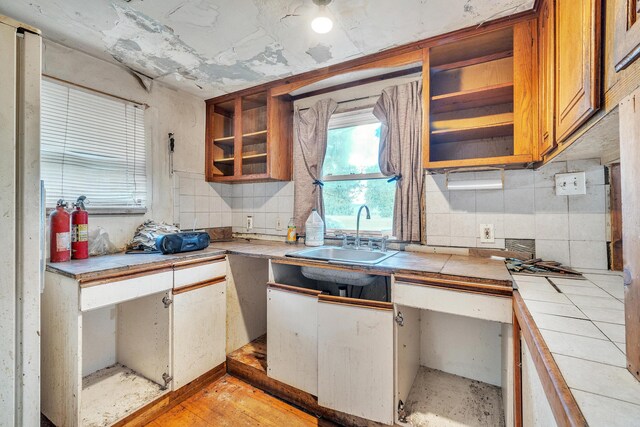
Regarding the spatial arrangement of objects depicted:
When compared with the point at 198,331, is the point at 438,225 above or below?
above

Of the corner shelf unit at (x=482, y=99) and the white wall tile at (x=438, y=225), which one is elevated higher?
the corner shelf unit at (x=482, y=99)

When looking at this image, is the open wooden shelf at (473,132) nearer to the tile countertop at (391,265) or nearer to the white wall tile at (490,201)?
the white wall tile at (490,201)

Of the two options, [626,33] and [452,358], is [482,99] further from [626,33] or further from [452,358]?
[452,358]

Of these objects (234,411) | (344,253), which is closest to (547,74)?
(344,253)

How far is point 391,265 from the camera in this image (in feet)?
4.80

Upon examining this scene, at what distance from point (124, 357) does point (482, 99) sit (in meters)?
2.86

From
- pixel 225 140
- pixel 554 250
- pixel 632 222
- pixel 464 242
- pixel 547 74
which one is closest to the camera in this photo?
pixel 632 222

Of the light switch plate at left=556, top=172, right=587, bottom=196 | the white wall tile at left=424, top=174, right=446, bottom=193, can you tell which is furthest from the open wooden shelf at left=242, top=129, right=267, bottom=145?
the light switch plate at left=556, top=172, right=587, bottom=196

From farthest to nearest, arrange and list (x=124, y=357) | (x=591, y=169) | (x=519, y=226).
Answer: (x=124, y=357), (x=519, y=226), (x=591, y=169)

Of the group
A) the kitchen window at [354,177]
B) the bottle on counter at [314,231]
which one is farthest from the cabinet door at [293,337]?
the kitchen window at [354,177]

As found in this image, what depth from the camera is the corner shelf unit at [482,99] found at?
144 centimetres

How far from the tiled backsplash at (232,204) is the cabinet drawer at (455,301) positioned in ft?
4.39

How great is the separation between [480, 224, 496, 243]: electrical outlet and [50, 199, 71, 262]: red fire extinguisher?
2439 millimetres

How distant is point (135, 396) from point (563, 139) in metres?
2.44
